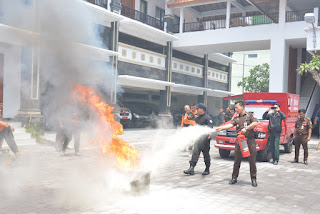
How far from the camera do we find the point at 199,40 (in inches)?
898

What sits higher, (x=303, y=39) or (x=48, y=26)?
(x=303, y=39)

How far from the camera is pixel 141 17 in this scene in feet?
73.0

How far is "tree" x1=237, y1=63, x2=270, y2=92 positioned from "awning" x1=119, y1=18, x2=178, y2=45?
10.6m

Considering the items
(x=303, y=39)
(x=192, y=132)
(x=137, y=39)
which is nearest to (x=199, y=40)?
(x=137, y=39)

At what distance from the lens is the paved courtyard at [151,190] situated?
16.8ft

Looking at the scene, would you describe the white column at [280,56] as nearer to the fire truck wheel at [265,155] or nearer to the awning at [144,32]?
the awning at [144,32]

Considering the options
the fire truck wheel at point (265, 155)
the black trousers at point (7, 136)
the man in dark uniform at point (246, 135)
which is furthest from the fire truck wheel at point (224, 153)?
the black trousers at point (7, 136)

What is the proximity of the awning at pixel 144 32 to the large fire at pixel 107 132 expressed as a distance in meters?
13.4

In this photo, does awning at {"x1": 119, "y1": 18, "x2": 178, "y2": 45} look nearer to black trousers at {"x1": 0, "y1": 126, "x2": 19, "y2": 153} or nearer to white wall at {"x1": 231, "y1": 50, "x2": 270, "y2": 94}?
black trousers at {"x1": 0, "y1": 126, "x2": 19, "y2": 153}

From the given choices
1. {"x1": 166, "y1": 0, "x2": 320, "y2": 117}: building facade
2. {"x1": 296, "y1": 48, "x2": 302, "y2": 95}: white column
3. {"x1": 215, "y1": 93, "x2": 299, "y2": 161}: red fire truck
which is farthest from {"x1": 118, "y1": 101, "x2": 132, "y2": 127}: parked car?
{"x1": 296, "y1": 48, "x2": 302, "y2": 95}: white column

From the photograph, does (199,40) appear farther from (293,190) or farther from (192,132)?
(293,190)

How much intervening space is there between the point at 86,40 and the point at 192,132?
3859 millimetres

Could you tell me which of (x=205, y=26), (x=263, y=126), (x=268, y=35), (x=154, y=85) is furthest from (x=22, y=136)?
(x=205, y=26)

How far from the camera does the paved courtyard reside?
5.12m
